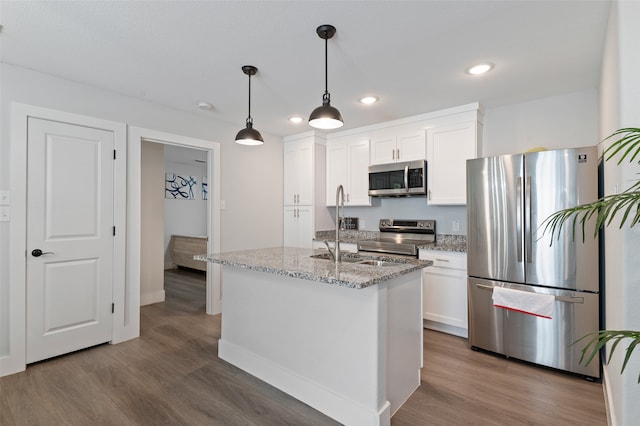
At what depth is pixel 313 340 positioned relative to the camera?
7.11 ft

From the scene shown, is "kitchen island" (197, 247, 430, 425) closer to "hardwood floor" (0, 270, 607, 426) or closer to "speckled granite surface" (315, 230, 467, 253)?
"hardwood floor" (0, 270, 607, 426)

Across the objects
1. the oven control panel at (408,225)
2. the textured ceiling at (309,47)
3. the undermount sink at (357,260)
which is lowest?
the undermount sink at (357,260)

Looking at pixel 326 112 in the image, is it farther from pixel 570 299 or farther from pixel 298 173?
pixel 298 173

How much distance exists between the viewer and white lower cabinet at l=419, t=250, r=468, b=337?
3266mm

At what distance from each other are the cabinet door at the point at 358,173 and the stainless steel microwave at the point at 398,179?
0.13 meters

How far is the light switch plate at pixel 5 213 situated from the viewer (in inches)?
99.2

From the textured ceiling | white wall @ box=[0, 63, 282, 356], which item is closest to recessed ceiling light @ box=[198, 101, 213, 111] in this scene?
the textured ceiling

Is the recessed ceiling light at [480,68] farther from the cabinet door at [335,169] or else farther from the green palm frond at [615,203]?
the cabinet door at [335,169]

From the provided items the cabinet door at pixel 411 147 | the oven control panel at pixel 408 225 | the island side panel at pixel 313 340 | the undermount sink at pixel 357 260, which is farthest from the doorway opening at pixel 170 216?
the cabinet door at pixel 411 147

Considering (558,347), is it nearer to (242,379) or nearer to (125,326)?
(242,379)

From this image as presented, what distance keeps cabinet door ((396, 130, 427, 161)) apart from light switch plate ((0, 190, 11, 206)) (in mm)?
3766

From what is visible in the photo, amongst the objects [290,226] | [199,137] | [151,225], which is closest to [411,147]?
[290,226]

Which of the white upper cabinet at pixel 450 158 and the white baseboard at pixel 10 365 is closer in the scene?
the white baseboard at pixel 10 365

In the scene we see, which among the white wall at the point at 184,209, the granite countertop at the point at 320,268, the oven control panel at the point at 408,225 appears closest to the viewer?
the granite countertop at the point at 320,268
